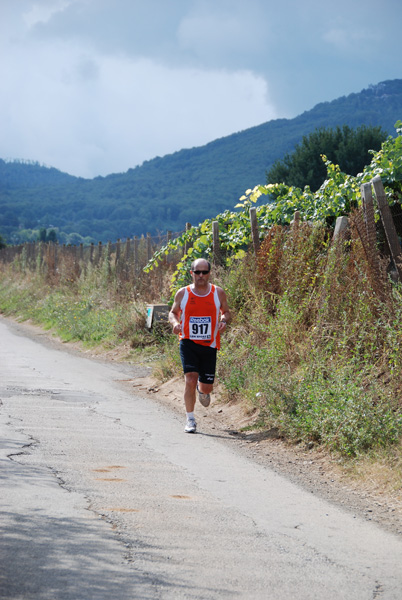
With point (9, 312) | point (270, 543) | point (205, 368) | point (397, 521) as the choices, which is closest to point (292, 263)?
point (205, 368)

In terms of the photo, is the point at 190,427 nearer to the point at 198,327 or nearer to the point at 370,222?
the point at 198,327

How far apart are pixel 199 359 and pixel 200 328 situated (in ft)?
1.23

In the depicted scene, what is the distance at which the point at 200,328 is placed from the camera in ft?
30.9

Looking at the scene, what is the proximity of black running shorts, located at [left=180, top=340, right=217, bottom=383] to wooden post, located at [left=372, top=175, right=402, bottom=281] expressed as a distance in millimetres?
2415

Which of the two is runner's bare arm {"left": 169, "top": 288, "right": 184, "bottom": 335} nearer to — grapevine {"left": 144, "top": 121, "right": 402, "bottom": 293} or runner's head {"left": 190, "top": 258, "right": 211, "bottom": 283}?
runner's head {"left": 190, "top": 258, "right": 211, "bottom": 283}

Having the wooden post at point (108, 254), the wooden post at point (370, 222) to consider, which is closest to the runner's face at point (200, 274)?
the wooden post at point (370, 222)

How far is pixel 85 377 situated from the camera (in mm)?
13867

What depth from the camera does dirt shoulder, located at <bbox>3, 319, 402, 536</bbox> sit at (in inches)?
247

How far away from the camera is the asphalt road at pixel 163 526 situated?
414 centimetres

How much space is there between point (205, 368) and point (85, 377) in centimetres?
483

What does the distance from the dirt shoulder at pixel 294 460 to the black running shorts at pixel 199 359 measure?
658 millimetres

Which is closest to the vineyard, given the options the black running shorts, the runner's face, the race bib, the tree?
the black running shorts

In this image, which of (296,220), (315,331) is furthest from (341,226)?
(315,331)

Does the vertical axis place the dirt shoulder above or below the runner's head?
below
